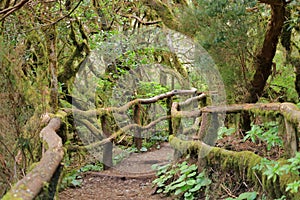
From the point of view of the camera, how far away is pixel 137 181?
21.1 feet

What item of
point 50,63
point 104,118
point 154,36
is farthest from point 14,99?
point 154,36

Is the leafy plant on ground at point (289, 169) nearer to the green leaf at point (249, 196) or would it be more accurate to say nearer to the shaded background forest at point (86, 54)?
the green leaf at point (249, 196)

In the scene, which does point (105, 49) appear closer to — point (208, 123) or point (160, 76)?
point (160, 76)

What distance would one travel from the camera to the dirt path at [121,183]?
18.0ft

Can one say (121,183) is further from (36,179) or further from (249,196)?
(36,179)

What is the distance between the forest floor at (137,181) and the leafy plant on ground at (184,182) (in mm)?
147

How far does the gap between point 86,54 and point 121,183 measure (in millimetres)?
3400

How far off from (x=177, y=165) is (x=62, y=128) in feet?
6.25

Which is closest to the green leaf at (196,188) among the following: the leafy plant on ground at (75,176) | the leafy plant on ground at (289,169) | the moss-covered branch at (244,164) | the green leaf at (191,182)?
the green leaf at (191,182)

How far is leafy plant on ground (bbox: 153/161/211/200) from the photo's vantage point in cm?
411

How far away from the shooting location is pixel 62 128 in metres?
5.39

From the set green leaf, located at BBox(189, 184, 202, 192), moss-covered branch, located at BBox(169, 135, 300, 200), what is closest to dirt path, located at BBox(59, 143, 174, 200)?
green leaf, located at BBox(189, 184, 202, 192)

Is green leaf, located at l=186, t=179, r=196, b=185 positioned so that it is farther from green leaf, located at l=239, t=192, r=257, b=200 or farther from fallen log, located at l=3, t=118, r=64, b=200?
fallen log, located at l=3, t=118, r=64, b=200

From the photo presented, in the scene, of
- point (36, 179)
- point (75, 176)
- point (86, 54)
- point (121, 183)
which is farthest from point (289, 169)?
point (86, 54)
